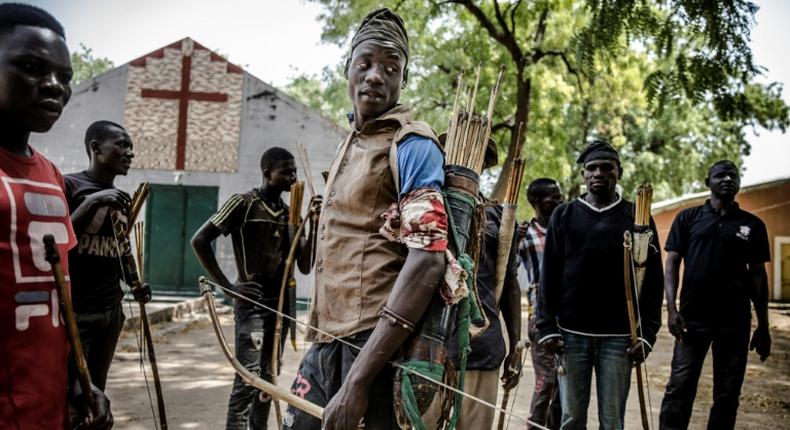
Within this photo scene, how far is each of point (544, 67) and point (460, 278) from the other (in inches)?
596

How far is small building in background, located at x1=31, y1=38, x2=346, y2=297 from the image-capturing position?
1545 cm

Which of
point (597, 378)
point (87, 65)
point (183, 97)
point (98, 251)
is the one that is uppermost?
point (87, 65)

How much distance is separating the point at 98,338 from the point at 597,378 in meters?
3.15

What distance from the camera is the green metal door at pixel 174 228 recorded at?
15.5 meters

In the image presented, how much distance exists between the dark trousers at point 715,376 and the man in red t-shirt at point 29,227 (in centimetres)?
429

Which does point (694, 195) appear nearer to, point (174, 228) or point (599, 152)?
point (174, 228)

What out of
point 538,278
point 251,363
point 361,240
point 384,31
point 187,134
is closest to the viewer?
point 361,240

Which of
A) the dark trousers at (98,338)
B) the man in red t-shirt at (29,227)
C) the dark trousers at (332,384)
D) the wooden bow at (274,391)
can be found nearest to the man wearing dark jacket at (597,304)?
the dark trousers at (332,384)

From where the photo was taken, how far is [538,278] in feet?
19.6

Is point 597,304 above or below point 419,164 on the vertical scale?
below

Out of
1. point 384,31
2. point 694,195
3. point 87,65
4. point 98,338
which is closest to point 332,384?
point 384,31

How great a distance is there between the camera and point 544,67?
16.2m

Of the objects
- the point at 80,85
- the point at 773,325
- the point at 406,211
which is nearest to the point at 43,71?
the point at 406,211

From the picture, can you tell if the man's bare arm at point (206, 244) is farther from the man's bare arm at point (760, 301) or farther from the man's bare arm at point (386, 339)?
the man's bare arm at point (760, 301)
